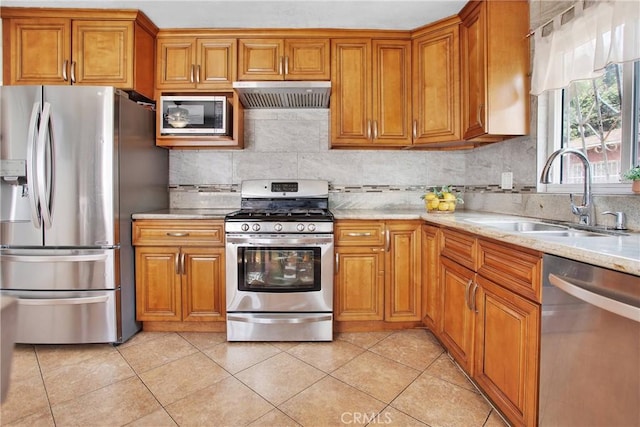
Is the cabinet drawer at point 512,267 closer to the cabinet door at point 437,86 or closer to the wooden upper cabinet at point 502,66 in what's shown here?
the wooden upper cabinet at point 502,66

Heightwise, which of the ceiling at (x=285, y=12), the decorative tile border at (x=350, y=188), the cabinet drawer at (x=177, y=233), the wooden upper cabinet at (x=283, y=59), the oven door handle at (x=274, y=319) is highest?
the ceiling at (x=285, y=12)

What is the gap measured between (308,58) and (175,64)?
41.4 inches

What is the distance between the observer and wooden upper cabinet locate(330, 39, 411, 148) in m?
2.46

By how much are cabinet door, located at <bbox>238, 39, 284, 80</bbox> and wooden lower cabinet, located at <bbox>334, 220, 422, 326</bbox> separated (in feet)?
4.30

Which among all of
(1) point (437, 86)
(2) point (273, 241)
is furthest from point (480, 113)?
(2) point (273, 241)

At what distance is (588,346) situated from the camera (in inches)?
37.1

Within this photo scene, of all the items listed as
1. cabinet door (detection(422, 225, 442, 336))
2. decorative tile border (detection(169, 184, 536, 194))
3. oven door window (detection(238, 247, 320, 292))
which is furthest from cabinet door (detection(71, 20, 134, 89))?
cabinet door (detection(422, 225, 442, 336))

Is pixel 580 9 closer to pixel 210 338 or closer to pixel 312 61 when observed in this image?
pixel 312 61

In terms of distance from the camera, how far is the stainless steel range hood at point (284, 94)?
7.36ft

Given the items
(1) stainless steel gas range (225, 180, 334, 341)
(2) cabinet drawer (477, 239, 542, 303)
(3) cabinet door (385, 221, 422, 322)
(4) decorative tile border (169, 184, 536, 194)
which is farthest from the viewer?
(4) decorative tile border (169, 184, 536, 194)

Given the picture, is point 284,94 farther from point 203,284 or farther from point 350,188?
point 203,284

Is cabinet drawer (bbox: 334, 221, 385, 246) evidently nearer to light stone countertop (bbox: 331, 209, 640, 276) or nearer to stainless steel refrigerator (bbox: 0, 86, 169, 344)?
light stone countertop (bbox: 331, 209, 640, 276)

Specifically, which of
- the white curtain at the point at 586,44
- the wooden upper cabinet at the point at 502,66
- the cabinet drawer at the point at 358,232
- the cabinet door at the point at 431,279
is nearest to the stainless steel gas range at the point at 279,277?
the cabinet drawer at the point at 358,232

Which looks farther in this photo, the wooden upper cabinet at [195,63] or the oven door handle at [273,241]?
the wooden upper cabinet at [195,63]
